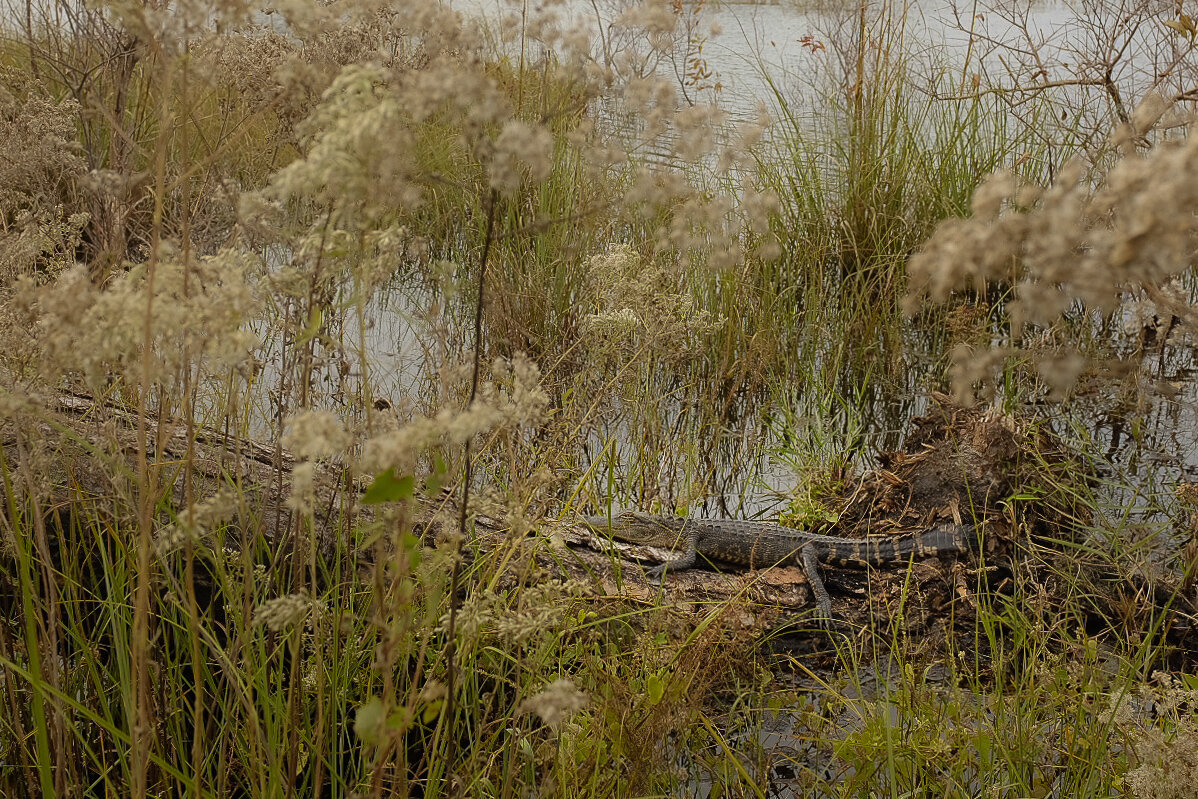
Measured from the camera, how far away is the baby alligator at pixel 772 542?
11.2ft

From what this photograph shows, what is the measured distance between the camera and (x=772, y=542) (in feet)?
12.1

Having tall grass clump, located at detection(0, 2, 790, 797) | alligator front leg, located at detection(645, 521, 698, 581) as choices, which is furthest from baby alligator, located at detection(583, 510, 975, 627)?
tall grass clump, located at detection(0, 2, 790, 797)

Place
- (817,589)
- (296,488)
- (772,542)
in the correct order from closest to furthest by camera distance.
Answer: (296,488), (817,589), (772,542)

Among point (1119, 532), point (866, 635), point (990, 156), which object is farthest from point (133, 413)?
point (990, 156)

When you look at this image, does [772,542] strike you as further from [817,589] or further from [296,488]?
[296,488]

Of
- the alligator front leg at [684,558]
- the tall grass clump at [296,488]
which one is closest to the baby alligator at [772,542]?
the alligator front leg at [684,558]

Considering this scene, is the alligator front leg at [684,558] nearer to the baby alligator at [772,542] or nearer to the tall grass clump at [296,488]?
the baby alligator at [772,542]

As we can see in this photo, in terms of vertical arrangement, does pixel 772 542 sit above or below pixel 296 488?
below

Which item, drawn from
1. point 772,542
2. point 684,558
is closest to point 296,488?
point 684,558

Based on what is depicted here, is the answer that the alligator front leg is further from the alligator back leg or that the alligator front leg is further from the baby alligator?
the alligator back leg

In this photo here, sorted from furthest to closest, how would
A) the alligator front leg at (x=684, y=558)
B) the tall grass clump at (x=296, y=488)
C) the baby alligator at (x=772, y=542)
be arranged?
1. the baby alligator at (x=772, y=542)
2. the alligator front leg at (x=684, y=558)
3. the tall grass clump at (x=296, y=488)

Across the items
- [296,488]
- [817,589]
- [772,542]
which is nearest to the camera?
[296,488]

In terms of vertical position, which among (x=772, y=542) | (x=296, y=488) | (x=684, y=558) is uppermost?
(x=296, y=488)

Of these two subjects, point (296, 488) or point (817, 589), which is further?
point (817, 589)
